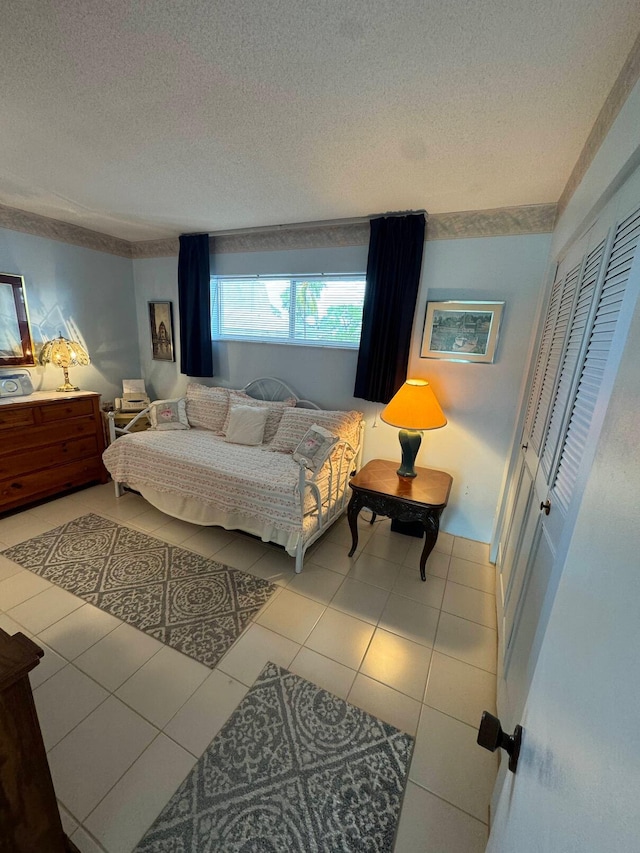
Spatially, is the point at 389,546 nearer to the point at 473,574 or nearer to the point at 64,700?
the point at 473,574

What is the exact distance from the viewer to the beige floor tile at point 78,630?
1.67 meters

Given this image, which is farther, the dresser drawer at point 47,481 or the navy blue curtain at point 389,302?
the dresser drawer at point 47,481

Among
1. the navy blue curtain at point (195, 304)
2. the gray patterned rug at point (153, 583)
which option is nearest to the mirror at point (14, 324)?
the navy blue curtain at point (195, 304)

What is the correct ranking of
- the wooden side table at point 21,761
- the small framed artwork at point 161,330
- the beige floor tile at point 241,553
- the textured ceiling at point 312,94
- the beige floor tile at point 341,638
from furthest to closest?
the small framed artwork at point 161,330 → the beige floor tile at point 241,553 → the beige floor tile at point 341,638 → the textured ceiling at point 312,94 → the wooden side table at point 21,761

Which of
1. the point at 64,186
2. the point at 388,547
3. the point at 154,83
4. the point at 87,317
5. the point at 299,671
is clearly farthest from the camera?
the point at 87,317

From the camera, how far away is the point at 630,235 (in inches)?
37.8

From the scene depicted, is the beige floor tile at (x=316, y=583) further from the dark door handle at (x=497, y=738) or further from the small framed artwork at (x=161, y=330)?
the small framed artwork at (x=161, y=330)

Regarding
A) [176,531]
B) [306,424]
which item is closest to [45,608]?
[176,531]

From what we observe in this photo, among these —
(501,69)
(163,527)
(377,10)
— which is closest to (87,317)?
(163,527)

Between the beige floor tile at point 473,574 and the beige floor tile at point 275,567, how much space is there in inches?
42.8

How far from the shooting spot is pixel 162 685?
153 centimetres

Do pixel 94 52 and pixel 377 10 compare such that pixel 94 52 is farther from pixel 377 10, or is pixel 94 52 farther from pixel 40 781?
pixel 40 781

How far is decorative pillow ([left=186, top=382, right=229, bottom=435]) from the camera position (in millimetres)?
3281

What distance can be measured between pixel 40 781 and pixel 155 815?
482 millimetres
